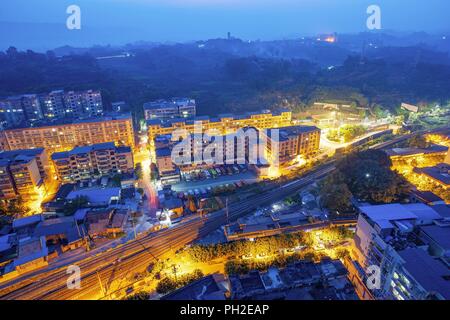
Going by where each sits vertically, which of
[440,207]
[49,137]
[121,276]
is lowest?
[121,276]

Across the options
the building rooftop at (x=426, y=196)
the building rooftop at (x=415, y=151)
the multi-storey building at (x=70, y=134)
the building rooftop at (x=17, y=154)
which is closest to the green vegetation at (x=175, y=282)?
the building rooftop at (x=426, y=196)

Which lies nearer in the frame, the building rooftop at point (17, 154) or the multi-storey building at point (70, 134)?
the building rooftop at point (17, 154)

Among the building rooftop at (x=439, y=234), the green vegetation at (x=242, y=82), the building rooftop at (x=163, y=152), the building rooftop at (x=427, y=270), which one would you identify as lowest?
the building rooftop at (x=427, y=270)

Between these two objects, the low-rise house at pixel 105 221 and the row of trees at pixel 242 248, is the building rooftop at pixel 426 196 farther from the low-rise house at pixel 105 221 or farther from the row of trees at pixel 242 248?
the low-rise house at pixel 105 221

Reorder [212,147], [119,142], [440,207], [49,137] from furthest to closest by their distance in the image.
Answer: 1. [119,142]
2. [49,137]
3. [212,147]
4. [440,207]

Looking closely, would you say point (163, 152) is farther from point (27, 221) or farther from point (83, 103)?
point (83, 103)

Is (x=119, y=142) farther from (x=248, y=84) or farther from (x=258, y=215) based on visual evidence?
(x=248, y=84)

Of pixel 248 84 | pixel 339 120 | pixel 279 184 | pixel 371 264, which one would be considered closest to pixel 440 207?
pixel 371 264

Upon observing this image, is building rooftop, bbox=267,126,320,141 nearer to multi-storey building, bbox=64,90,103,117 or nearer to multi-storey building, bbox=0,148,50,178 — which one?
multi-storey building, bbox=0,148,50,178
